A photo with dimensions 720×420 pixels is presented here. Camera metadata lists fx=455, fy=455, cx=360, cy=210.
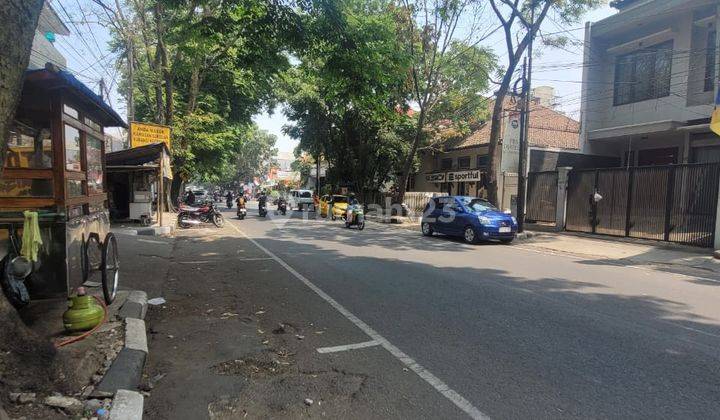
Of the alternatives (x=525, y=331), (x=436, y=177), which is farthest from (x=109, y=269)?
(x=436, y=177)

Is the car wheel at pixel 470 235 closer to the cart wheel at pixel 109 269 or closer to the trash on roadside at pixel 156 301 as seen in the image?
the trash on roadside at pixel 156 301

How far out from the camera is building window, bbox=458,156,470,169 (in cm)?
2927

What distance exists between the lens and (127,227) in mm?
16500

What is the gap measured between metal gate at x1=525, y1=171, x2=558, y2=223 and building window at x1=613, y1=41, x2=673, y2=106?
4.61 meters

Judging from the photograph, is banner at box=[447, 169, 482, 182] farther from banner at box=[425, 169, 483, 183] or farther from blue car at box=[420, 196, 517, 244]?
blue car at box=[420, 196, 517, 244]

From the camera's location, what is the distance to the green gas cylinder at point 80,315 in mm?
4473

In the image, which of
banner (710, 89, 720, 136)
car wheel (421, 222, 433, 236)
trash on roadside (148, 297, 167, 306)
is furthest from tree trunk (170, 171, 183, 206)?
banner (710, 89, 720, 136)

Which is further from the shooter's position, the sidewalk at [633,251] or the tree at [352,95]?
the sidewalk at [633,251]

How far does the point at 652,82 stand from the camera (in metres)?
17.4

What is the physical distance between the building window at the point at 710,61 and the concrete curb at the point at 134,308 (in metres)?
18.3

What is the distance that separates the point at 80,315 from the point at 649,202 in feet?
49.2

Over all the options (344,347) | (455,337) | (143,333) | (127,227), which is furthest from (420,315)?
(127,227)

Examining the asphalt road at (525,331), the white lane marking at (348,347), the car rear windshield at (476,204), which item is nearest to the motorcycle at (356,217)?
the car rear windshield at (476,204)

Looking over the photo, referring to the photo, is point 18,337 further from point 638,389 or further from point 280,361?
point 638,389
